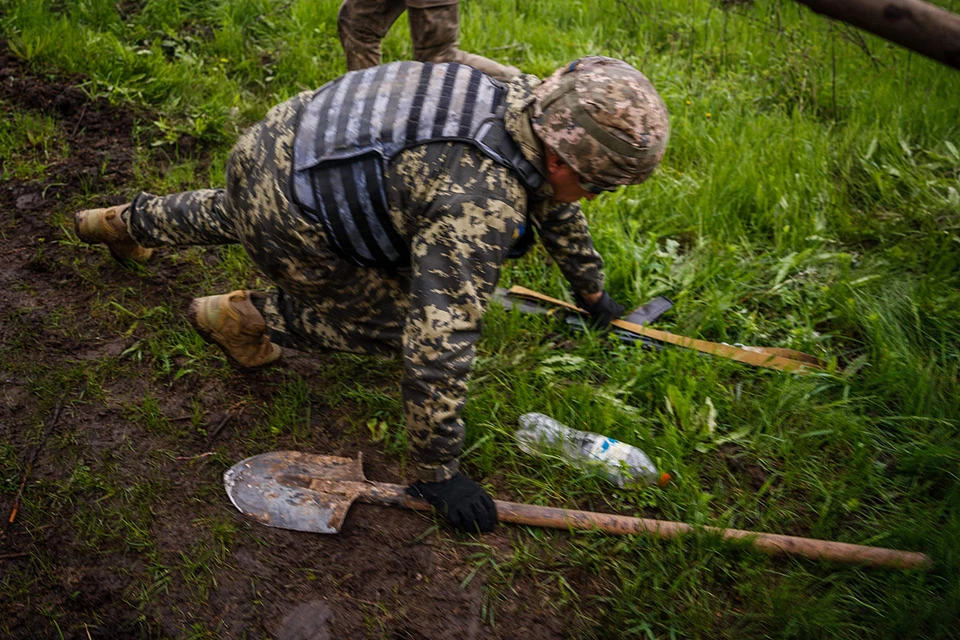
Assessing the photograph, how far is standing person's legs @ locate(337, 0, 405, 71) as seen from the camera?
3.60 metres

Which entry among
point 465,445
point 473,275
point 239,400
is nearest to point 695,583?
point 465,445

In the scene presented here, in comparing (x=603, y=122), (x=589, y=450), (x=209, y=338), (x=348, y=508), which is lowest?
(x=348, y=508)

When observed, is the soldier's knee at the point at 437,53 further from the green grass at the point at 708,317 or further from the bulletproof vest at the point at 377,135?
the bulletproof vest at the point at 377,135

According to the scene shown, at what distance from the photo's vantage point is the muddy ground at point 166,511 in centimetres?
209

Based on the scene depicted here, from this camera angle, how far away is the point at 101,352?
285 centimetres

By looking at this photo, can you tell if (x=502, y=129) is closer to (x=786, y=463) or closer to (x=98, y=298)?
(x=786, y=463)

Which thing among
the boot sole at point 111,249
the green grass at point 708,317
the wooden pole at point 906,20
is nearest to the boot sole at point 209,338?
the green grass at point 708,317

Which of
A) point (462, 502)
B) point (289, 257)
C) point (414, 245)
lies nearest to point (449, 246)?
point (414, 245)

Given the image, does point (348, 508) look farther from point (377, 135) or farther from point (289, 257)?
point (377, 135)

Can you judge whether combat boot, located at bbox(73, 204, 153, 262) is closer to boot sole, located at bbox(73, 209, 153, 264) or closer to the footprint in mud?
boot sole, located at bbox(73, 209, 153, 264)

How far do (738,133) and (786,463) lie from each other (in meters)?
2.11

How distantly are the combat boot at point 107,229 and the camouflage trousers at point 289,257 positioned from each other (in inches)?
4.2

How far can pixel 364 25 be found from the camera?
3.66 meters

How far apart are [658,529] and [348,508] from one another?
99 cm
